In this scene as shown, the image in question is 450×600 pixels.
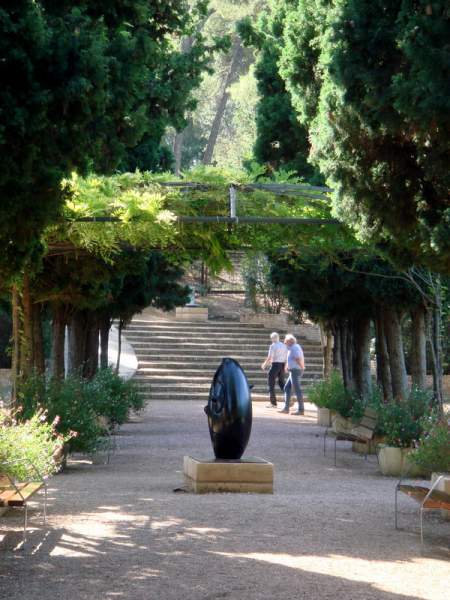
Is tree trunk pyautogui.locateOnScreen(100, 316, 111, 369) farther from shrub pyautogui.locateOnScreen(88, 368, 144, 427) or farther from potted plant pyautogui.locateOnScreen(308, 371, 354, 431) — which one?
potted plant pyautogui.locateOnScreen(308, 371, 354, 431)

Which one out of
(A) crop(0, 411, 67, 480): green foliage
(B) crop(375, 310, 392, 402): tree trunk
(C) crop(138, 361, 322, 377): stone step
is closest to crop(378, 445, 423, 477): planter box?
(A) crop(0, 411, 67, 480): green foliage

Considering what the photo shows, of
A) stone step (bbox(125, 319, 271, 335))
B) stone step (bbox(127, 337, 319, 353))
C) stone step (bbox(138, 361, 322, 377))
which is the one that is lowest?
stone step (bbox(138, 361, 322, 377))

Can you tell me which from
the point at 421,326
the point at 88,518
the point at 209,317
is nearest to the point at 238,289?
the point at 209,317

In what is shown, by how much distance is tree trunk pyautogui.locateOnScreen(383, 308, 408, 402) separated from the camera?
53.9 feet

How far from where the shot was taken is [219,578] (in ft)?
20.2

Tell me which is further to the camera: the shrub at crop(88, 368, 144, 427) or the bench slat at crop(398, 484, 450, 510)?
the shrub at crop(88, 368, 144, 427)

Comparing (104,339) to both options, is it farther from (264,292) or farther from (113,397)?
(264,292)

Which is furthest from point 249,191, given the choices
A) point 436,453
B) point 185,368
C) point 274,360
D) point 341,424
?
point 185,368

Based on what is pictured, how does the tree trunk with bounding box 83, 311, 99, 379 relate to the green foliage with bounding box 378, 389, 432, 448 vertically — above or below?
above

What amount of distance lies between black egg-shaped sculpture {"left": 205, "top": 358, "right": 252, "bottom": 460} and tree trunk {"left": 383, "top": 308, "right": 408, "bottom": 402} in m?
6.39

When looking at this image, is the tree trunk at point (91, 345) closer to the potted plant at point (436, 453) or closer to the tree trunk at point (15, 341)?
the tree trunk at point (15, 341)

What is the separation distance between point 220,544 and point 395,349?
31.7 feet

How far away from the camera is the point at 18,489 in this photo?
7410 millimetres

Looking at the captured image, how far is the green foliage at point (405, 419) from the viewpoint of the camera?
1227cm
